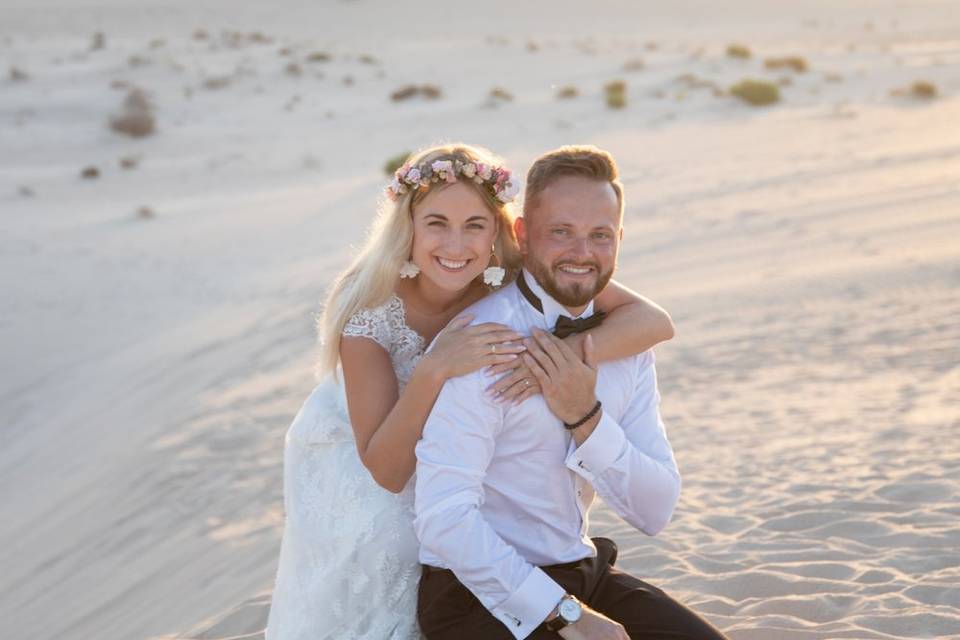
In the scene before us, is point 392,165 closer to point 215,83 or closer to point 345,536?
point 215,83

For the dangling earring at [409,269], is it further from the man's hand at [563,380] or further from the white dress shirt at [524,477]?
the man's hand at [563,380]

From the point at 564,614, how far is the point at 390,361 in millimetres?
1042

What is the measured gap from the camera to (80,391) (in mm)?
10336

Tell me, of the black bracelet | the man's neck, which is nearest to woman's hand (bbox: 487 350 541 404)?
the black bracelet

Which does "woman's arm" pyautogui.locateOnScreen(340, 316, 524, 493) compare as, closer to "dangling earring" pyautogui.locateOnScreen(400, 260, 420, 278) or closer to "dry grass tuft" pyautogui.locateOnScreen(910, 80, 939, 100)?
"dangling earring" pyautogui.locateOnScreen(400, 260, 420, 278)

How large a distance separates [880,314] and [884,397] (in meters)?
2.13

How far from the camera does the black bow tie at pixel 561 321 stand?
3730 millimetres

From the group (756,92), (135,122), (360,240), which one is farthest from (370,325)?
(756,92)

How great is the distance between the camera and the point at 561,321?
3750 mm

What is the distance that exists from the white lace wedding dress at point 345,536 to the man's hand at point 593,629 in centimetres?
70

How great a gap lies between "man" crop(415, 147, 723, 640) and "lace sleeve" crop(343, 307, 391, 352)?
1.09ft

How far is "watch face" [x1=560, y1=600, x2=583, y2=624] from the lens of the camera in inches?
129

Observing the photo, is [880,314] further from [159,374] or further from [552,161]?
[552,161]

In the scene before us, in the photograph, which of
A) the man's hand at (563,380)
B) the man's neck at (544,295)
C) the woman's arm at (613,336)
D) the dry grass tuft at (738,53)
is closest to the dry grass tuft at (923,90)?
the dry grass tuft at (738,53)
